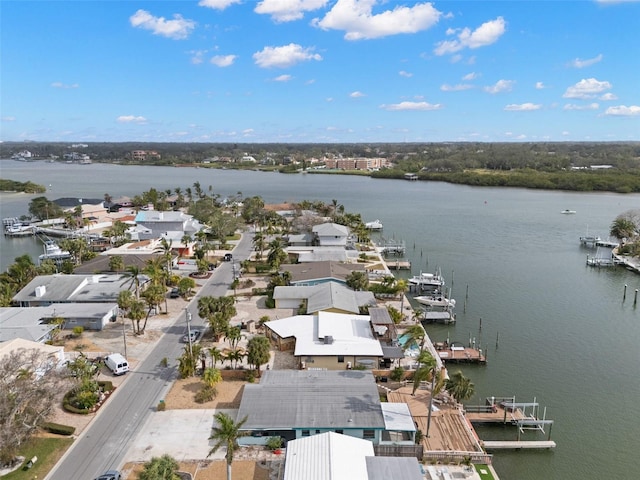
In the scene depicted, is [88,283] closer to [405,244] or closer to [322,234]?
[322,234]

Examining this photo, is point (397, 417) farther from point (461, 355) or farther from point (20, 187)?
point (20, 187)

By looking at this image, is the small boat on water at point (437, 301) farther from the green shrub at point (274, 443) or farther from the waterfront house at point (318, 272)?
the green shrub at point (274, 443)

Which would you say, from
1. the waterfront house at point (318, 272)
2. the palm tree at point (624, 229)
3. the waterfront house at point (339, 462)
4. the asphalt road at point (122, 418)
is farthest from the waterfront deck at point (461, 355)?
the palm tree at point (624, 229)

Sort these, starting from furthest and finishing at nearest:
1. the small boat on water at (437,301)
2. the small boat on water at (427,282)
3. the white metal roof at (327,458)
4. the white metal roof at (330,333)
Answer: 1. the small boat on water at (427,282)
2. the small boat on water at (437,301)
3. the white metal roof at (330,333)
4. the white metal roof at (327,458)

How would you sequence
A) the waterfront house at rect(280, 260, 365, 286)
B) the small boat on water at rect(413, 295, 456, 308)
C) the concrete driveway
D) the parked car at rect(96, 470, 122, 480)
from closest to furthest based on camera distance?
1. the parked car at rect(96, 470, 122, 480)
2. the concrete driveway
3. the small boat on water at rect(413, 295, 456, 308)
4. the waterfront house at rect(280, 260, 365, 286)

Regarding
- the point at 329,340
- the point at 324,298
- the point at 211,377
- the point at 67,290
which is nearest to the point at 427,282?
the point at 324,298

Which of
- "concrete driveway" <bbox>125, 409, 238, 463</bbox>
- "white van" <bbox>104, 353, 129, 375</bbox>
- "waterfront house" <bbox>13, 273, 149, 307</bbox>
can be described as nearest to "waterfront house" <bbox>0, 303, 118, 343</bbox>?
"waterfront house" <bbox>13, 273, 149, 307</bbox>

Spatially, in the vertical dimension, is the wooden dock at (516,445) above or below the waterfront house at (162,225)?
below

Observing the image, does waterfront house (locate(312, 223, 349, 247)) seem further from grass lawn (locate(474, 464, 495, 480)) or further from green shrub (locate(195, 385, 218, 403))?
grass lawn (locate(474, 464, 495, 480))
